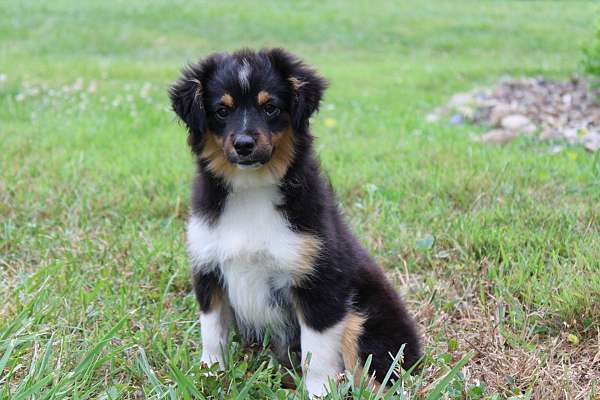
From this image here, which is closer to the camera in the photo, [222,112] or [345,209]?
[222,112]

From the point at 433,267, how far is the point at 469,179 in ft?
4.68

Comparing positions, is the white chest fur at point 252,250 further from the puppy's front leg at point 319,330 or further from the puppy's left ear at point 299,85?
the puppy's left ear at point 299,85

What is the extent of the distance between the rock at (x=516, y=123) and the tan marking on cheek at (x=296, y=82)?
185 inches

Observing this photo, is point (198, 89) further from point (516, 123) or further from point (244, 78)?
point (516, 123)

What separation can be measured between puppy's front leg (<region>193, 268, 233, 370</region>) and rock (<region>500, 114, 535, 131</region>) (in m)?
4.99

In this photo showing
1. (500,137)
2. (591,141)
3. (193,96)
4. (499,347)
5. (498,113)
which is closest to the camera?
(193,96)

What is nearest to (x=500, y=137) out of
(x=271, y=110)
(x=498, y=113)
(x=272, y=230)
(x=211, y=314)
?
(x=498, y=113)

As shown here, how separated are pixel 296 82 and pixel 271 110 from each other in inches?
7.6

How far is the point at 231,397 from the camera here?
3012 millimetres

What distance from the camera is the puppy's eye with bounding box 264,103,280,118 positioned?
10.8 ft

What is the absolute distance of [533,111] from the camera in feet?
27.4

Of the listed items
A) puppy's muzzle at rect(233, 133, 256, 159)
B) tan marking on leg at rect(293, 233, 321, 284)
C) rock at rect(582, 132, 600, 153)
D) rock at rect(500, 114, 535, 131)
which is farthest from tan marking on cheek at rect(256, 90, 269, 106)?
rock at rect(500, 114, 535, 131)

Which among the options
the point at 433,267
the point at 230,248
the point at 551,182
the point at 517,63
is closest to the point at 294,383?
the point at 230,248

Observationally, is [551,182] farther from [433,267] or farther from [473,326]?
[473,326]
